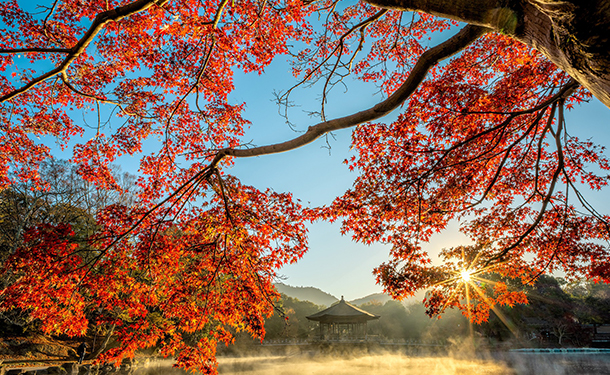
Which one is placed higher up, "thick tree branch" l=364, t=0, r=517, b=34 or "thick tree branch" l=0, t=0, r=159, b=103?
"thick tree branch" l=0, t=0, r=159, b=103

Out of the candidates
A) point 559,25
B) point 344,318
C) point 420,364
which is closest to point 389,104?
point 559,25

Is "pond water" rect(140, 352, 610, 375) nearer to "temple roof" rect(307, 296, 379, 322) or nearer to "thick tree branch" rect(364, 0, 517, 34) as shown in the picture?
"temple roof" rect(307, 296, 379, 322)

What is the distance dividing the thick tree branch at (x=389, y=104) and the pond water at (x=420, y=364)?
1207 cm

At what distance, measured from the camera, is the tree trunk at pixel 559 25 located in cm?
111

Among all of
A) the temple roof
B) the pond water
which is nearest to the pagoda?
the temple roof

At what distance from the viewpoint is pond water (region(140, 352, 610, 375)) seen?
1224 cm

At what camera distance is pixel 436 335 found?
21.3m

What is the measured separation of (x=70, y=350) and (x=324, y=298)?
85.5m

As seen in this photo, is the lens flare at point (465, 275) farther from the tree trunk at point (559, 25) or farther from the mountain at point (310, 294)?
the mountain at point (310, 294)

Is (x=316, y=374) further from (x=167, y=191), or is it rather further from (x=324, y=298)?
(x=324, y=298)

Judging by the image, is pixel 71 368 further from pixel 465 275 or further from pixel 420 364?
pixel 420 364

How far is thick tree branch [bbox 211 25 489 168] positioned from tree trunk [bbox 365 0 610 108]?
0.57 meters

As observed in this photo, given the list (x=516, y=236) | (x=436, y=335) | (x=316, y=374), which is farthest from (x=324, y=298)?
(x=516, y=236)

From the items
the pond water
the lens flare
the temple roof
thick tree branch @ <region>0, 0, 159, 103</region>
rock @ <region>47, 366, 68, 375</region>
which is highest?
thick tree branch @ <region>0, 0, 159, 103</region>
